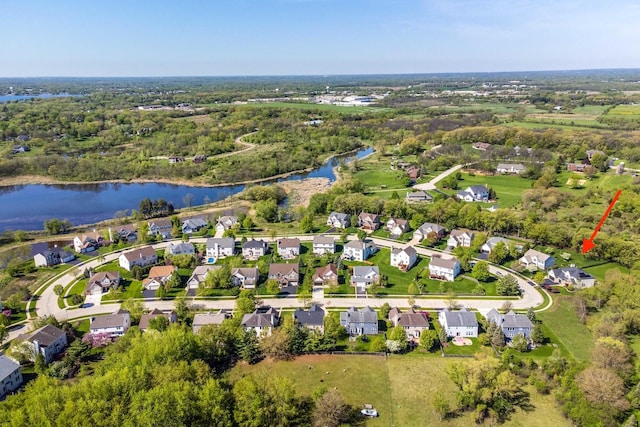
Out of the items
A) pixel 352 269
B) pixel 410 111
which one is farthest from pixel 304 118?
pixel 352 269

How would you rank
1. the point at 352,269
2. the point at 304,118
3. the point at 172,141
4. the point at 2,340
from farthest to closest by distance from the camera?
the point at 304,118 < the point at 172,141 < the point at 352,269 < the point at 2,340

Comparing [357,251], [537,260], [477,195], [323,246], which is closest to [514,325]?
[537,260]

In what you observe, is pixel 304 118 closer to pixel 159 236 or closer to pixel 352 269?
pixel 159 236

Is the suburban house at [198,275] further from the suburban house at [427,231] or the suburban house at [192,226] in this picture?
the suburban house at [427,231]

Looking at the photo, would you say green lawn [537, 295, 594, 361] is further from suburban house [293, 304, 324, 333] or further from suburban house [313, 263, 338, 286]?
suburban house [313, 263, 338, 286]

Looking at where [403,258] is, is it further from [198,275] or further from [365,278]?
[198,275]

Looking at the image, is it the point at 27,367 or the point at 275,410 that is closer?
the point at 275,410
